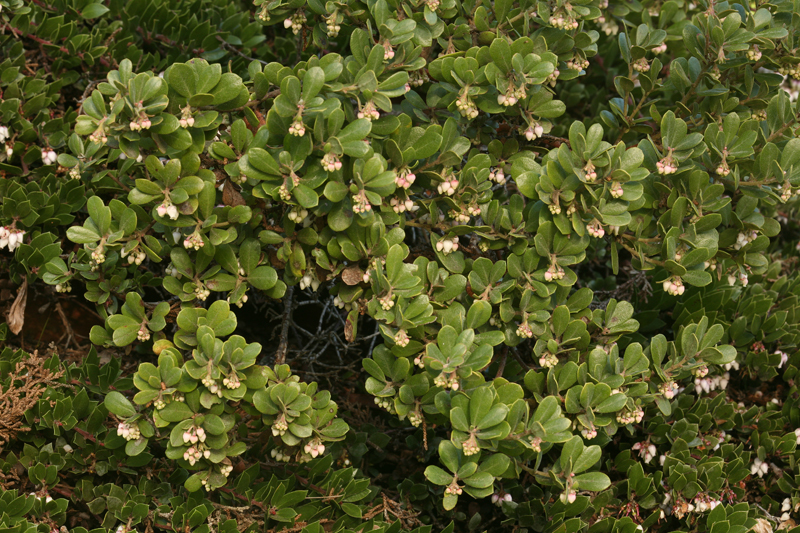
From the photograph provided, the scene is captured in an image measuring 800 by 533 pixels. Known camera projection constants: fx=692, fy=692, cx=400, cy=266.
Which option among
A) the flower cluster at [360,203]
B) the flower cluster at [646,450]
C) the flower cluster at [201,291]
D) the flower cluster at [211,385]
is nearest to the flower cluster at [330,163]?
the flower cluster at [360,203]

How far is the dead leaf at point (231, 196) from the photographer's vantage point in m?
2.42

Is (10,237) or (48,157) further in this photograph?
(48,157)

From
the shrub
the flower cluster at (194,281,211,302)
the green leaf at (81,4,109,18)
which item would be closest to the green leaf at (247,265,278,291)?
the shrub

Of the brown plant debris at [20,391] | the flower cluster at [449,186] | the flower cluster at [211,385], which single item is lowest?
the brown plant debris at [20,391]

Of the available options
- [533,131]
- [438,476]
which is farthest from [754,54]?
[438,476]

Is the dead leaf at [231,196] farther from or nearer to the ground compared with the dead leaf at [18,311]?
farther from the ground

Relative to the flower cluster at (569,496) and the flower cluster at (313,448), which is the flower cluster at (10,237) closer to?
the flower cluster at (313,448)

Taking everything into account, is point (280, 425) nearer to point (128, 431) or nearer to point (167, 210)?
point (128, 431)

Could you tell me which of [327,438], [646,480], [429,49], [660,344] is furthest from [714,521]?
[429,49]

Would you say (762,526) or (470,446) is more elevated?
(470,446)

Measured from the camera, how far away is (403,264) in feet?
7.50

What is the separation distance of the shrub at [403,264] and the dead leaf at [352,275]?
5 centimetres

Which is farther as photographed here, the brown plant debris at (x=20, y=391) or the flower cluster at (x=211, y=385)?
the brown plant debris at (x=20, y=391)

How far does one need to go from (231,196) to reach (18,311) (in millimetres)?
1306
